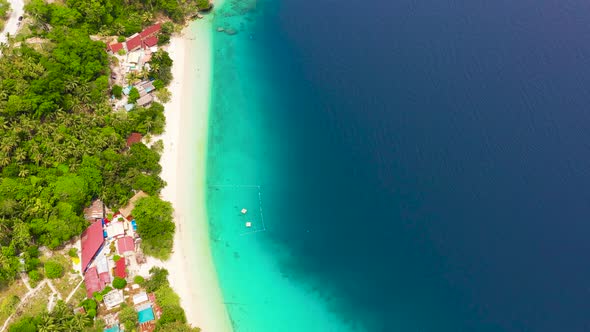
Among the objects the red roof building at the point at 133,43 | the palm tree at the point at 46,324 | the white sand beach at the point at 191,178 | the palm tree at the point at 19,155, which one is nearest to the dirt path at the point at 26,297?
the palm tree at the point at 46,324

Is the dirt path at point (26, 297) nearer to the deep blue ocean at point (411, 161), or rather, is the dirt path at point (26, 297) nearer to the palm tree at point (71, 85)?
the deep blue ocean at point (411, 161)

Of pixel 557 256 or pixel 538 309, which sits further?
pixel 557 256

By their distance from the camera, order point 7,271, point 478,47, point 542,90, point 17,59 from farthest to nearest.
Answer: point 478,47 → point 542,90 → point 17,59 → point 7,271

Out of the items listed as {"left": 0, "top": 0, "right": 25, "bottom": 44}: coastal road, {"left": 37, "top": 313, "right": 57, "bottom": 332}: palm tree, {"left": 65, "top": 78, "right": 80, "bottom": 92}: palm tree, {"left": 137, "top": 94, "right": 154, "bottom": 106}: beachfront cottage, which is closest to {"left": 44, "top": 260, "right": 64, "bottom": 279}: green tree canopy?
{"left": 37, "top": 313, "right": 57, "bottom": 332}: palm tree

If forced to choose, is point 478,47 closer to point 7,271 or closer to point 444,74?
point 444,74

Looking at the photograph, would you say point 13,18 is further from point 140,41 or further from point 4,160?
point 4,160

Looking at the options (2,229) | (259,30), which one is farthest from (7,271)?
(259,30)
